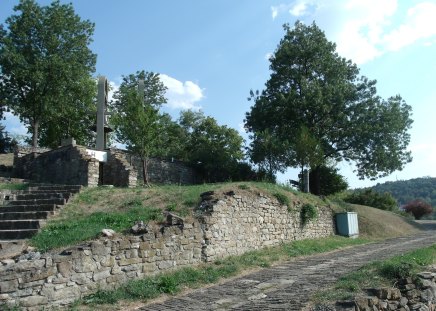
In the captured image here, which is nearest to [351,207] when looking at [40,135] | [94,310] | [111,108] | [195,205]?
[195,205]

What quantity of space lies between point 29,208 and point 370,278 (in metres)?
A: 9.03

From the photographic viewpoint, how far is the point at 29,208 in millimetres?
11484

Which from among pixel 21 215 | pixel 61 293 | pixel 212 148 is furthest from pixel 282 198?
pixel 212 148

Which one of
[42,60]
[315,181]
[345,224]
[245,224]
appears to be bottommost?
[345,224]

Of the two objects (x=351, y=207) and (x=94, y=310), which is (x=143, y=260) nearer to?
(x=94, y=310)

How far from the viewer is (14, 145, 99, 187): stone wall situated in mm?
15938

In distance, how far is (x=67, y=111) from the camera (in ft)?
92.0

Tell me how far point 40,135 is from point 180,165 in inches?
569

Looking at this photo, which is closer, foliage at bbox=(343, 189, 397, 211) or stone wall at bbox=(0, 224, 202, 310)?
stone wall at bbox=(0, 224, 202, 310)

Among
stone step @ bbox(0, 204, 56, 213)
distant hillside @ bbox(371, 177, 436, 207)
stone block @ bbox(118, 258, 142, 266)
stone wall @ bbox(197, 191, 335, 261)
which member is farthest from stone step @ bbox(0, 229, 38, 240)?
distant hillside @ bbox(371, 177, 436, 207)

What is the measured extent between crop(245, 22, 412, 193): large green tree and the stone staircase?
1450cm

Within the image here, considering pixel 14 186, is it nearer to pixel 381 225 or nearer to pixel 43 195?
pixel 43 195

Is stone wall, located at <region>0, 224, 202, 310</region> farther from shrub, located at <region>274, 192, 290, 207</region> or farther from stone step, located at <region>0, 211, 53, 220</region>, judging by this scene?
shrub, located at <region>274, 192, 290, 207</region>

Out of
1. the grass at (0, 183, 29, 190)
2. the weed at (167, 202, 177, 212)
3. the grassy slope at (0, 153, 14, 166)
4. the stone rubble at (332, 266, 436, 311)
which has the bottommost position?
the stone rubble at (332, 266, 436, 311)
